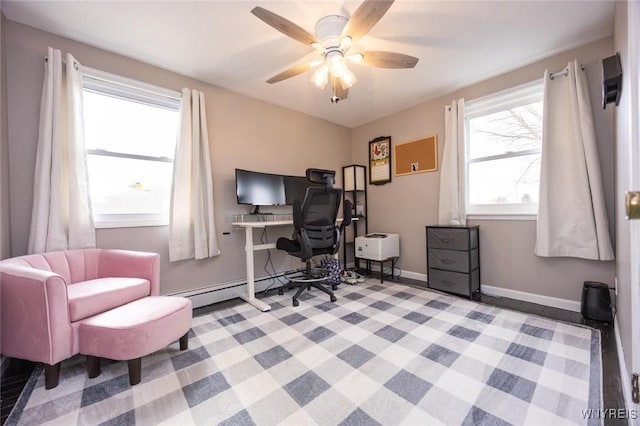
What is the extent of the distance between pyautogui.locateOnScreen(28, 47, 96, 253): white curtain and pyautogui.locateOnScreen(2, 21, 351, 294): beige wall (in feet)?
0.40

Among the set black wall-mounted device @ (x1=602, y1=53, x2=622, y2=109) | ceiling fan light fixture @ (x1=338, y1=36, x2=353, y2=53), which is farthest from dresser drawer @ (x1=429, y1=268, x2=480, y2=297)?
ceiling fan light fixture @ (x1=338, y1=36, x2=353, y2=53)

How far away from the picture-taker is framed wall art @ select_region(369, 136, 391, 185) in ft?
12.1

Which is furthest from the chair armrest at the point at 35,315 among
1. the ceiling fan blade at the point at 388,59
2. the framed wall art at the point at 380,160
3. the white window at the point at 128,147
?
the framed wall art at the point at 380,160

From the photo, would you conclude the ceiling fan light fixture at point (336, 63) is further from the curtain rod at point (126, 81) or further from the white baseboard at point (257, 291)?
the white baseboard at point (257, 291)

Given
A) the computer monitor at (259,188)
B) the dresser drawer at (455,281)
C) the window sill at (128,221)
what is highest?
the computer monitor at (259,188)

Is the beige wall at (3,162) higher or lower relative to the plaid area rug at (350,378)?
higher

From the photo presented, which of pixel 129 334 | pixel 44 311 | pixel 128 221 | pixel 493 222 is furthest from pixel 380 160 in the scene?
pixel 44 311

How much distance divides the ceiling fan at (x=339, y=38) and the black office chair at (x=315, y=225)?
0.85 meters

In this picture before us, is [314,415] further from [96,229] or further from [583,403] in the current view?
[96,229]

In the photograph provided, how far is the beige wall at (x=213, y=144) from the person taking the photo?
183 cm

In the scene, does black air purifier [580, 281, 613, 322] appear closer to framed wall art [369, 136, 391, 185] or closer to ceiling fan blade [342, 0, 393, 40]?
framed wall art [369, 136, 391, 185]

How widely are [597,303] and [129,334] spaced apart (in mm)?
3339

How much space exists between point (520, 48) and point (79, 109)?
3.84 metres

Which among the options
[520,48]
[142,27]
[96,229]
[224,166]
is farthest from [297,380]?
[520,48]
